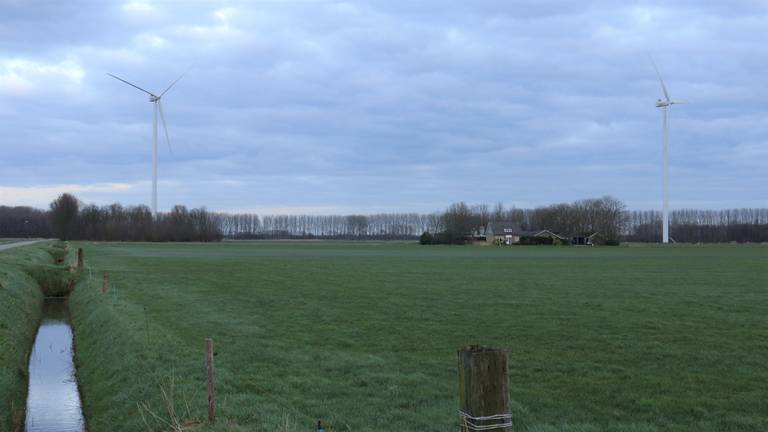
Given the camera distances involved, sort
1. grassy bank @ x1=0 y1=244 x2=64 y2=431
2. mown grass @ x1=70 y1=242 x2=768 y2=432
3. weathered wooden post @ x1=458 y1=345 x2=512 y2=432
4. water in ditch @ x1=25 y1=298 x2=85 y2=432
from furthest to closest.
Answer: grassy bank @ x1=0 y1=244 x2=64 y2=431, water in ditch @ x1=25 y1=298 x2=85 y2=432, mown grass @ x1=70 y1=242 x2=768 y2=432, weathered wooden post @ x1=458 y1=345 x2=512 y2=432

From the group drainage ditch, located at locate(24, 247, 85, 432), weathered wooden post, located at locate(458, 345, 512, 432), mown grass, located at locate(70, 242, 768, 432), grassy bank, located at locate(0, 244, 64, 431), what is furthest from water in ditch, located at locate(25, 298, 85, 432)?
weathered wooden post, located at locate(458, 345, 512, 432)

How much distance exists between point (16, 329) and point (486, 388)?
23401 mm

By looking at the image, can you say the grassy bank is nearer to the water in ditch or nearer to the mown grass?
the water in ditch

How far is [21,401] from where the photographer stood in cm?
1733

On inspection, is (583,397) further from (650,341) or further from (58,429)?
(58,429)

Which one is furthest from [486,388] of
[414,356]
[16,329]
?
[16,329]

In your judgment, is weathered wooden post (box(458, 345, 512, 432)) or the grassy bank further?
the grassy bank

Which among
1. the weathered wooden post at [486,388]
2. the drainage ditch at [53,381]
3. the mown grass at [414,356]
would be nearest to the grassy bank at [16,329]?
the drainage ditch at [53,381]

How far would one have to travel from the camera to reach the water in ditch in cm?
1599

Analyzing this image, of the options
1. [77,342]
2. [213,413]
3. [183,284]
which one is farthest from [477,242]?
[213,413]

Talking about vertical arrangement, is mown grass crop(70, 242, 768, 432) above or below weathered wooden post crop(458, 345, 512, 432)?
below

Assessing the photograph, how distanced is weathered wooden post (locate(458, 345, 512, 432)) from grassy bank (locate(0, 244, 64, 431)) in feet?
38.9

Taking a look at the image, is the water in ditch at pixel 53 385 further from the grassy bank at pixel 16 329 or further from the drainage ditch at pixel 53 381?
the grassy bank at pixel 16 329

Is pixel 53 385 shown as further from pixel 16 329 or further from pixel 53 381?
pixel 16 329
